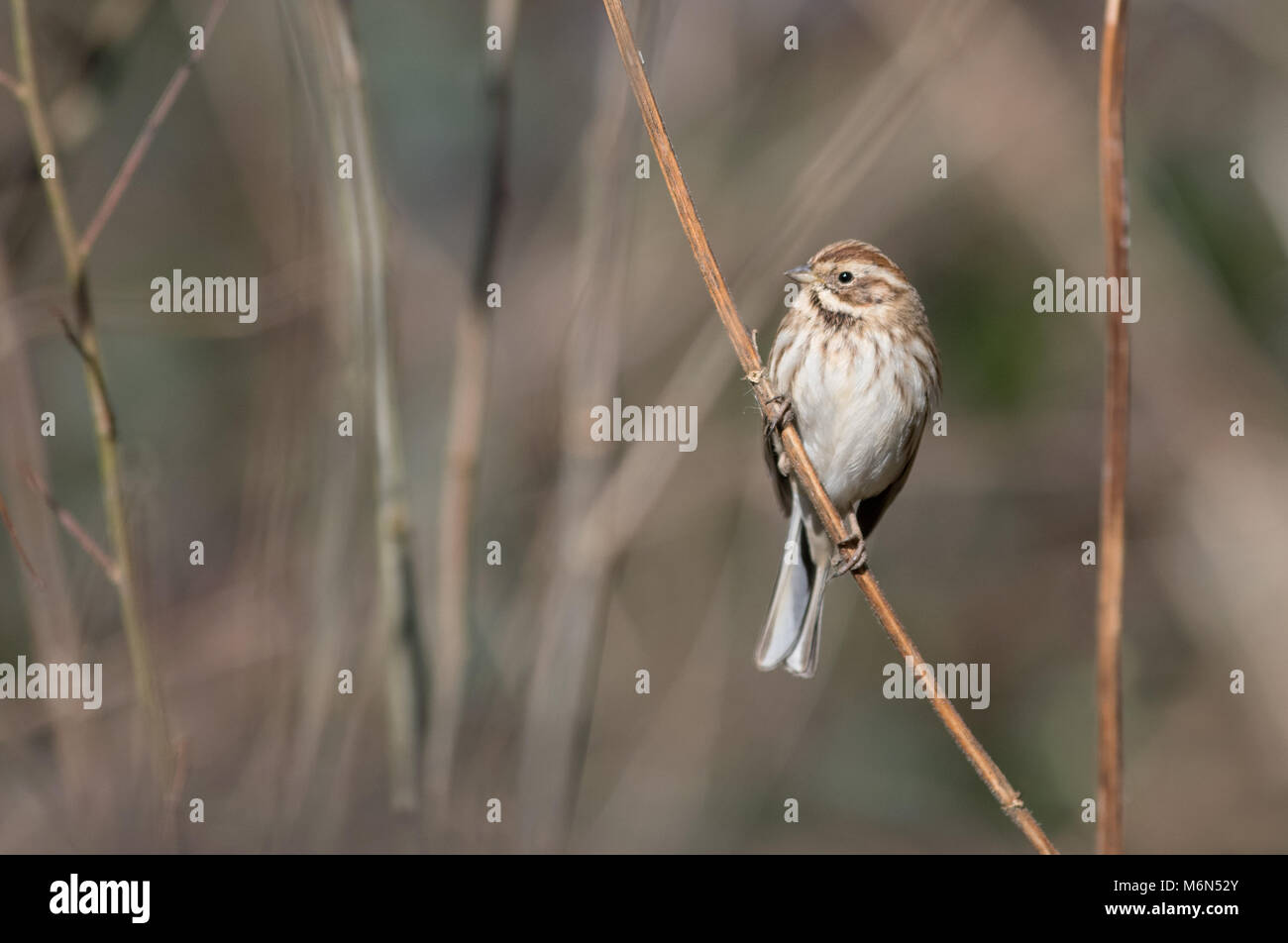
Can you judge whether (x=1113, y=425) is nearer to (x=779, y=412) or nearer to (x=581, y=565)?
(x=779, y=412)

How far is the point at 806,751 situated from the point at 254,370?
346 centimetres

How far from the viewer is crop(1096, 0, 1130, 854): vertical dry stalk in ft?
5.96

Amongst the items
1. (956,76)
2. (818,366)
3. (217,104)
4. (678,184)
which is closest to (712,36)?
(956,76)

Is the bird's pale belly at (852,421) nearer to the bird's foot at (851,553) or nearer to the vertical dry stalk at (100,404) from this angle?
the bird's foot at (851,553)

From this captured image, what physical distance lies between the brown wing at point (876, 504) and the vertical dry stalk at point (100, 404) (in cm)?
A: 303

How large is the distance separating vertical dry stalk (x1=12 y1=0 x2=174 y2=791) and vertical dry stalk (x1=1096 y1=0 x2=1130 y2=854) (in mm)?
1834

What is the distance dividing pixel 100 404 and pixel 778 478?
2.68m

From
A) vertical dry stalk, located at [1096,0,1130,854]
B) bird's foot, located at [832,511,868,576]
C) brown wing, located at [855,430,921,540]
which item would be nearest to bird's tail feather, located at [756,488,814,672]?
bird's foot, located at [832,511,868,576]

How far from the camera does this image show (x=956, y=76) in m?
5.60

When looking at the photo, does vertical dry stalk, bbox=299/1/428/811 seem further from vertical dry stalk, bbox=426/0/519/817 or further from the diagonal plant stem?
the diagonal plant stem

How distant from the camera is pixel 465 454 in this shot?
3.36m

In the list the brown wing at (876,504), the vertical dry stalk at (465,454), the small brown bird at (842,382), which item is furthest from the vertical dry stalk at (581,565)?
the brown wing at (876,504)

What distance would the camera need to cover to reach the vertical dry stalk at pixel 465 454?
3.23 meters
